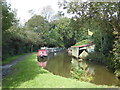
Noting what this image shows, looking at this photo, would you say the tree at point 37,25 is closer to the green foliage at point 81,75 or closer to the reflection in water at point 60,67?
the reflection in water at point 60,67

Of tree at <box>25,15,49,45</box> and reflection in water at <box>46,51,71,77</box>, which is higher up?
tree at <box>25,15,49,45</box>

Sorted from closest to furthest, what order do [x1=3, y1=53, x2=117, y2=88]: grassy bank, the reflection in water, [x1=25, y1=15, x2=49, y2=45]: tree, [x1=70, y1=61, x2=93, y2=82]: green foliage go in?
[x1=3, y1=53, x2=117, y2=88]: grassy bank
[x1=70, y1=61, x2=93, y2=82]: green foliage
the reflection in water
[x1=25, y1=15, x2=49, y2=45]: tree

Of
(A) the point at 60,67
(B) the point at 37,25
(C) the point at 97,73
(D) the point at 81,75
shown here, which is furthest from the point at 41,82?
(B) the point at 37,25

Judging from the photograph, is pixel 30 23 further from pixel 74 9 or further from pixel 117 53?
pixel 117 53

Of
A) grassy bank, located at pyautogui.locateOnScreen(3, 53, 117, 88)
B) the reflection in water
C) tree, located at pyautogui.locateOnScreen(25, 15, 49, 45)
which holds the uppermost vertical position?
tree, located at pyautogui.locateOnScreen(25, 15, 49, 45)

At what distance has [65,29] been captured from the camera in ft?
159

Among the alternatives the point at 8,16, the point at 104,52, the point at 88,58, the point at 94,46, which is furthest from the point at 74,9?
the point at 94,46

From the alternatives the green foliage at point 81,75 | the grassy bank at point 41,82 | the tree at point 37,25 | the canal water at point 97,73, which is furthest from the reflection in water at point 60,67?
the tree at point 37,25

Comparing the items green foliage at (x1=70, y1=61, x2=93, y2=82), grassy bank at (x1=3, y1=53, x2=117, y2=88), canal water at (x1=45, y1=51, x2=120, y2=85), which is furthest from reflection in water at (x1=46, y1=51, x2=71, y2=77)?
grassy bank at (x1=3, y1=53, x2=117, y2=88)

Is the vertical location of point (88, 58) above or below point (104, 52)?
below

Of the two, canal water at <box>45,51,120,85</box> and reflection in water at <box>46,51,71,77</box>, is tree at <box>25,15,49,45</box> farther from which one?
canal water at <box>45,51,120,85</box>

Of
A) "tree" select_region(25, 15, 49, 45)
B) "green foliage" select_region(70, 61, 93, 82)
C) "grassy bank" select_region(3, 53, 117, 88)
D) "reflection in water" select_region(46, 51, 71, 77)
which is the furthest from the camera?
"tree" select_region(25, 15, 49, 45)

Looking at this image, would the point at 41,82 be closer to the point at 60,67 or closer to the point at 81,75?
the point at 81,75

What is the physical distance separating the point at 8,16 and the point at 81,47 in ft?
54.3
